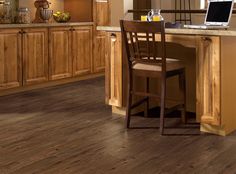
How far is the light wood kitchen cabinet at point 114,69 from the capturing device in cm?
398

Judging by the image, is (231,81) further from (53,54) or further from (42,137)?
(53,54)

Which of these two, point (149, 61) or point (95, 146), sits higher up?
point (149, 61)

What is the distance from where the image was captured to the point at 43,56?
220 inches

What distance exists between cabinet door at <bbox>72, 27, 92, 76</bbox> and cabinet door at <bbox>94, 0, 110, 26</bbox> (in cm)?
28

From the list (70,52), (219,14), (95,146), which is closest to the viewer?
(95,146)

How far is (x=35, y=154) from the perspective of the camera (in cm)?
294

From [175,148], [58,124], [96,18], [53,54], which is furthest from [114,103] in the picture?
[96,18]

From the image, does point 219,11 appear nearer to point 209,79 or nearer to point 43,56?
point 209,79

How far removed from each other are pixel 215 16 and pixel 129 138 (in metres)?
1.34

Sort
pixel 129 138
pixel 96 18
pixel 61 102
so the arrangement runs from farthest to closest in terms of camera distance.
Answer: pixel 96 18 → pixel 61 102 → pixel 129 138

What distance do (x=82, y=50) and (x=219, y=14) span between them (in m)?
2.96

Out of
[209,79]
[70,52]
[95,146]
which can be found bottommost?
[95,146]

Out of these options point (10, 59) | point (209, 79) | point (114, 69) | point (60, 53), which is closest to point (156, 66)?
point (209, 79)

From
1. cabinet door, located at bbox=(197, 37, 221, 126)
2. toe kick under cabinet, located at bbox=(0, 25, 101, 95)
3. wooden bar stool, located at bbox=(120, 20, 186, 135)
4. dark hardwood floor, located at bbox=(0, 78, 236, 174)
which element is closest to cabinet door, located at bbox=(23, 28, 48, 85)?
toe kick under cabinet, located at bbox=(0, 25, 101, 95)
